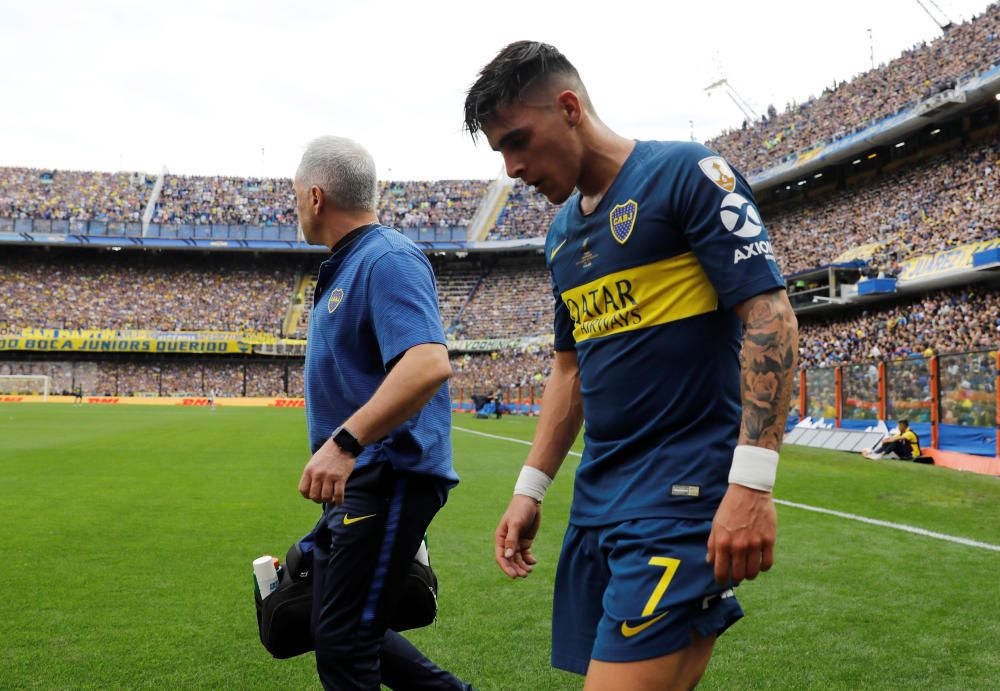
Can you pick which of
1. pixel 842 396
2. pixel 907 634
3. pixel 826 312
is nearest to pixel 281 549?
pixel 907 634

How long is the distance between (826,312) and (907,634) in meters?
36.7

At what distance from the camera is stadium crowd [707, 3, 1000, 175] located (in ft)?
113

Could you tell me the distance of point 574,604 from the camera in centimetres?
248

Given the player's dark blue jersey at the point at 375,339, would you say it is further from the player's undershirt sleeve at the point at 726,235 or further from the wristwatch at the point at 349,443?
the player's undershirt sleeve at the point at 726,235

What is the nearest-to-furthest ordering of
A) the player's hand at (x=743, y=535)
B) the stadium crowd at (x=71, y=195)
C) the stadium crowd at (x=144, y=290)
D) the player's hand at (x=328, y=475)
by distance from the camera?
the player's hand at (x=743, y=535), the player's hand at (x=328, y=475), the stadium crowd at (x=144, y=290), the stadium crowd at (x=71, y=195)

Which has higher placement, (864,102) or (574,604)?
(864,102)

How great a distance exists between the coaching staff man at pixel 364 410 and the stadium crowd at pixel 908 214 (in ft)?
97.2

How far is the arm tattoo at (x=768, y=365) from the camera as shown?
206cm

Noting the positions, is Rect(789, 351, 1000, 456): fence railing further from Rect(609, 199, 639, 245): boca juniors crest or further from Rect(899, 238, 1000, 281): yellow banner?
Rect(609, 199, 639, 245): boca juniors crest

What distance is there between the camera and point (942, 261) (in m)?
29.2

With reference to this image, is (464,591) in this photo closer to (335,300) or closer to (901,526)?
(335,300)

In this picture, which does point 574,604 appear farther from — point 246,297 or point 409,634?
point 246,297

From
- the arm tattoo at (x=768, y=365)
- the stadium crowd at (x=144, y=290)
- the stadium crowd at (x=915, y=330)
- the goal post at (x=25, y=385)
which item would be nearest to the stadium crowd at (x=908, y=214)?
the stadium crowd at (x=915, y=330)

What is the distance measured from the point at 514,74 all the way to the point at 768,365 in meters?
1.09
